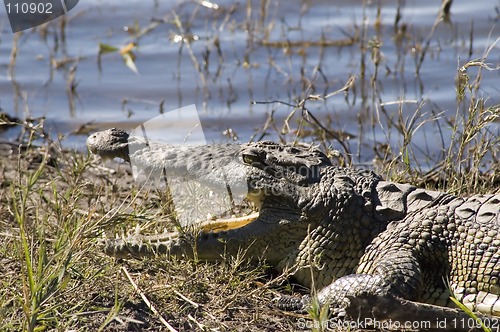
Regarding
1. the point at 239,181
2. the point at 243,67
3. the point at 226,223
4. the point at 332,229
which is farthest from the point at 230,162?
the point at 243,67

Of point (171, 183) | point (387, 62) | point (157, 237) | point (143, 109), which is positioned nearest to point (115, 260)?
point (157, 237)

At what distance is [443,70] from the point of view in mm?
8961

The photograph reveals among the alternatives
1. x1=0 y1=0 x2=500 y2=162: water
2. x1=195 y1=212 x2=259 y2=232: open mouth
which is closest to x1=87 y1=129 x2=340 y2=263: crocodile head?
x1=195 y1=212 x2=259 y2=232: open mouth

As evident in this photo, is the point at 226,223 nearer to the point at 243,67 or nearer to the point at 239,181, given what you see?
the point at 239,181

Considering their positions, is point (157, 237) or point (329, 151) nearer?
point (157, 237)

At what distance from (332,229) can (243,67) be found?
512 cm

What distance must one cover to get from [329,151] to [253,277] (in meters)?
1.20

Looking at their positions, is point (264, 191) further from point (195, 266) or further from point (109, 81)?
point (109, 81)

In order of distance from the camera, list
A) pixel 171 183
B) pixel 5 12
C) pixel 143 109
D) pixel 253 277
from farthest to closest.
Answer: pixel 5 12 → pixel 143 109 → pixel 171 183 → pixel 253 277

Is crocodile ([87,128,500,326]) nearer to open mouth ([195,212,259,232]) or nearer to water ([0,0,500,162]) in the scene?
open mouth ([195,212,259,232])

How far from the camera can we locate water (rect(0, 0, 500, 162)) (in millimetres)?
7961

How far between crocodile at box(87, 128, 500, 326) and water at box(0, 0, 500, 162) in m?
2.41

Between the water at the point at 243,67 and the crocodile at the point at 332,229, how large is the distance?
241 centimetres

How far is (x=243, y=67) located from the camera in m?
9.18
